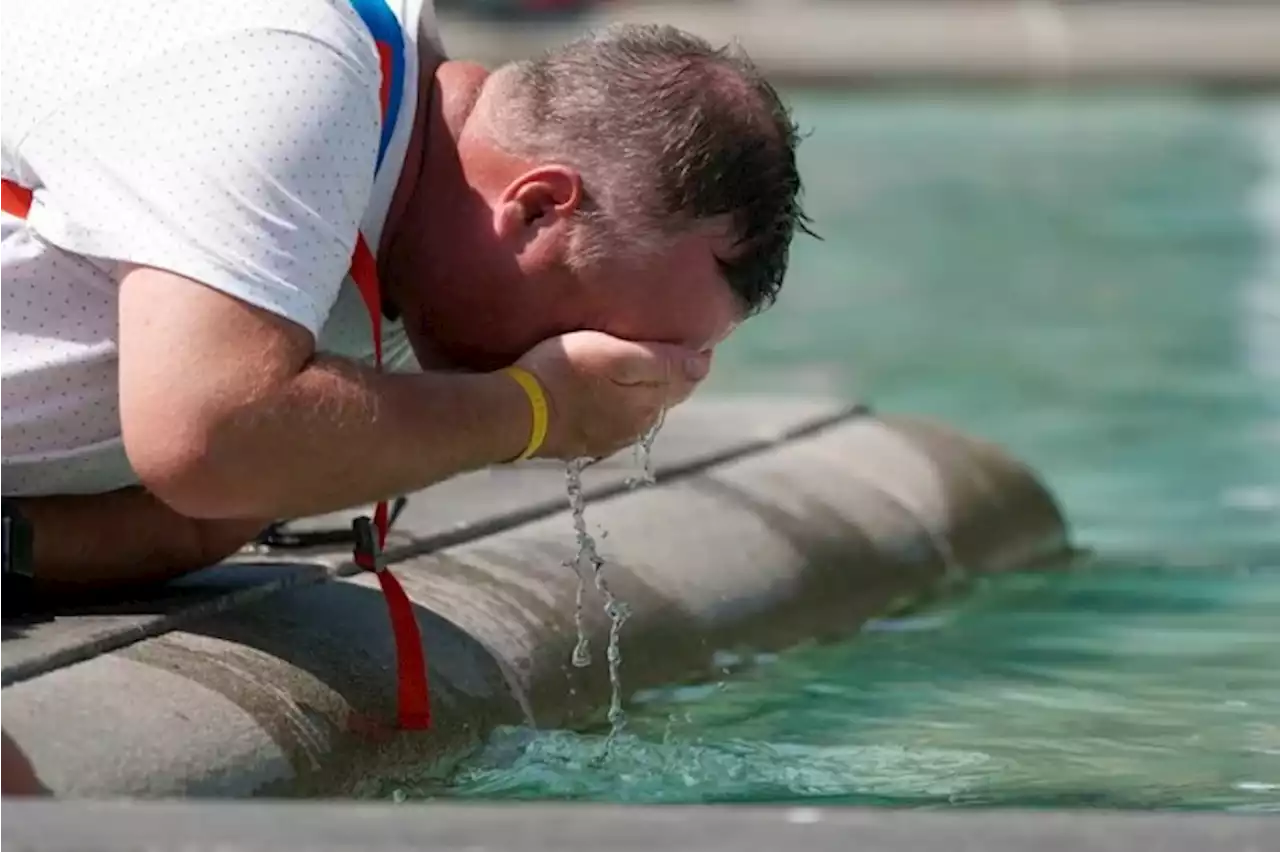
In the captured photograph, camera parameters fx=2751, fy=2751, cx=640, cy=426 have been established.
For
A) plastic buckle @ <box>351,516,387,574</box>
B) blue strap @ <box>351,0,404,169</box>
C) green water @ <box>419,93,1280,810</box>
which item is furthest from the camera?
green water @ <box>419,93,1280,810</box>

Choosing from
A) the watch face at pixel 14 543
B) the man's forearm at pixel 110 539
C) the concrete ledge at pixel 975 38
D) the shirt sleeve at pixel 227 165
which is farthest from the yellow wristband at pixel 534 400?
the concrete ledge at pixel 975 38

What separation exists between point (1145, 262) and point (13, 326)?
10203 millimetres

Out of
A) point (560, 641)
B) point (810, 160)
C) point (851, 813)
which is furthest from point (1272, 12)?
point (851, 813)

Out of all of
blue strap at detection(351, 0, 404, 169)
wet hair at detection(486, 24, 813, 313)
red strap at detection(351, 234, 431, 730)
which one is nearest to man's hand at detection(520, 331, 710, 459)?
wet hair at detection(486, 24, 813, 313)

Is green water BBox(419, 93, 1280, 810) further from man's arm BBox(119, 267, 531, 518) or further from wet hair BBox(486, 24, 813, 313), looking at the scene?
wet hair BBox(486, 24, 813, 313)

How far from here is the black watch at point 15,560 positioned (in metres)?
3.45

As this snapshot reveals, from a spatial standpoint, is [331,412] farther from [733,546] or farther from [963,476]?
[963,476]

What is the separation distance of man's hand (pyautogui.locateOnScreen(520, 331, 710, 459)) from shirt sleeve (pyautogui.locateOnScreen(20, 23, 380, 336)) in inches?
13.4

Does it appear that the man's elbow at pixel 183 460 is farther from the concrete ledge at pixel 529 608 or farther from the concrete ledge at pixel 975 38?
the concrete ledge at pixel 975 38

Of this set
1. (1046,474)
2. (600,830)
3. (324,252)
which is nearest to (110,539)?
(324,252)

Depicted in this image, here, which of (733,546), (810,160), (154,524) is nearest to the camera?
(154,524)

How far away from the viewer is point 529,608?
4.18 metres

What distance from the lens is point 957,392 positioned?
9.26 metres

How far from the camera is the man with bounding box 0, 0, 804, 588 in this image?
305cm
